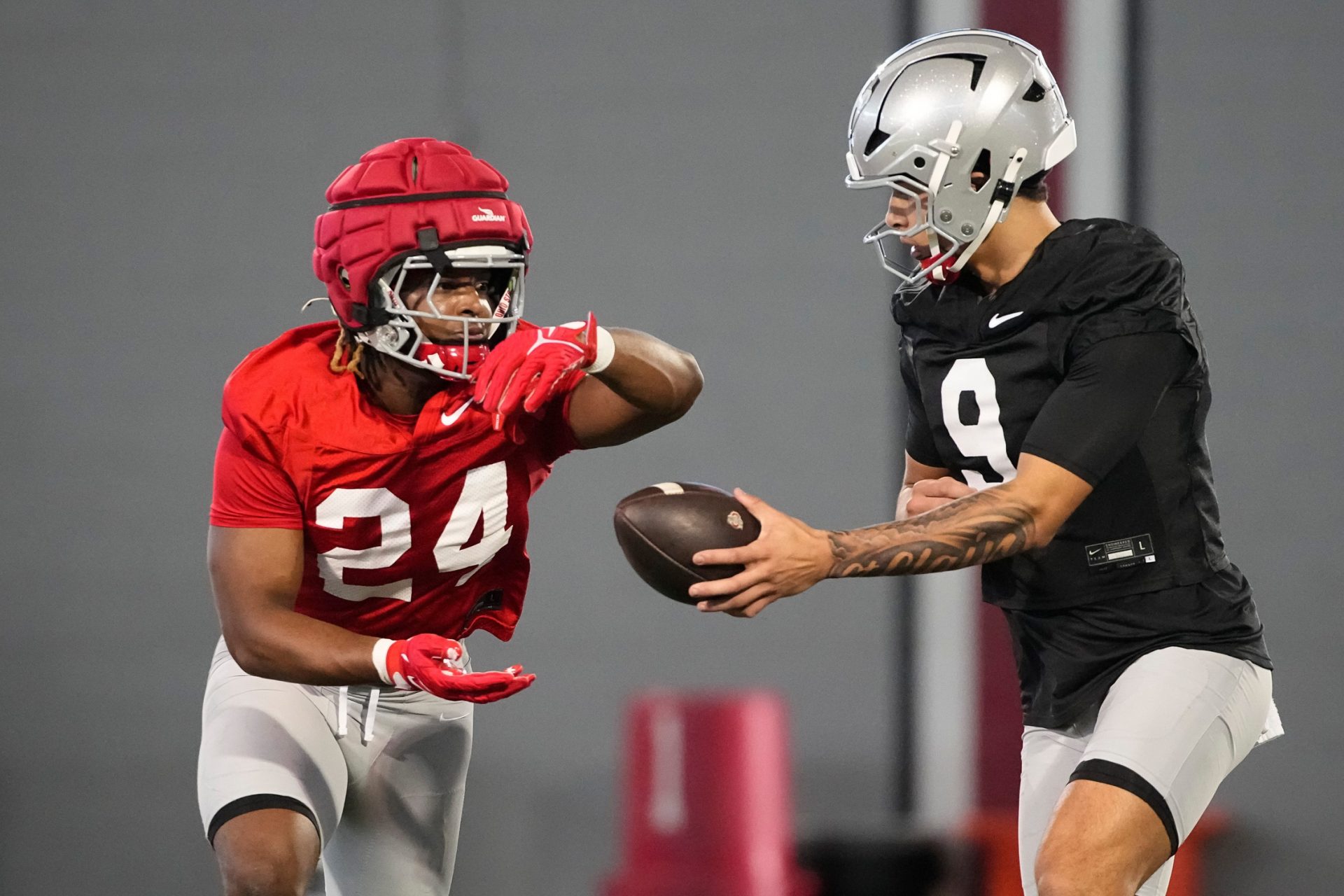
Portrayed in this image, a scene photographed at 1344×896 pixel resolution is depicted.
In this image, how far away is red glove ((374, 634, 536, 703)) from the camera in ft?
6.50

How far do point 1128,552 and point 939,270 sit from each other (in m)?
0.53

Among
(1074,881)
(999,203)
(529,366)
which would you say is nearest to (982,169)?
(999,203)

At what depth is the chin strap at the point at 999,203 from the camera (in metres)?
2.11

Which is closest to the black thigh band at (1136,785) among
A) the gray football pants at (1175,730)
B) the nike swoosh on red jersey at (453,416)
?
the gray football pants at (1175,730)

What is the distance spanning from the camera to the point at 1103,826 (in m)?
1.79

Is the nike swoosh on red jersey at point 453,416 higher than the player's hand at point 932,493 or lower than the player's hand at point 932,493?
higher

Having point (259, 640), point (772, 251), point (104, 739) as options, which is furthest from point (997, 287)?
point (104, 739)

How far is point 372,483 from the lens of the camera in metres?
2.27

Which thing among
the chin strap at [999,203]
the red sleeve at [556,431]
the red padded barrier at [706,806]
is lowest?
the red padded barrier at [706,806]

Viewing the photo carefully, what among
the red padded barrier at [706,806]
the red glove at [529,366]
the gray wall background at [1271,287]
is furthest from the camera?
the gray wall background at [1271,287]

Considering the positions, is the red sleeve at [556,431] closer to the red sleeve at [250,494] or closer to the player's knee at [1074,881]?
the red sleeve at [250,494]

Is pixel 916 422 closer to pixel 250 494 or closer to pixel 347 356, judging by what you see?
pixel 347 356

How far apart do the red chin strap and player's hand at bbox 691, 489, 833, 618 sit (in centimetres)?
59

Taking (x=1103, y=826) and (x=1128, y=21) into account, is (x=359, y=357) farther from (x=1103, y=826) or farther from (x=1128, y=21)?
(x=1128, y=21)
